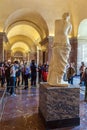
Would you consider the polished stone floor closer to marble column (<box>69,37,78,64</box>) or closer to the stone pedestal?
the stone pedestal

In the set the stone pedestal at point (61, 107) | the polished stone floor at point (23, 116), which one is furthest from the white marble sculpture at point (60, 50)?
the polished stone floor at point (23, 116)

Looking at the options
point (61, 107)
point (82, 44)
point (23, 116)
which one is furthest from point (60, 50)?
point (82, 44)

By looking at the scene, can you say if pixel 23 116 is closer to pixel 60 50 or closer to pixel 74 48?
pixel 60 50

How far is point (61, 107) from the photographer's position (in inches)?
204

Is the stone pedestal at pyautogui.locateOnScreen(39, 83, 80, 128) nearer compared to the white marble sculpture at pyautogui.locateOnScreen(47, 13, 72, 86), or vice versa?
the stone pedestal at pyautogui.locateOnScreen(39, 83, 80, 128)

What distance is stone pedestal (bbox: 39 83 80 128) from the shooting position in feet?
16.7

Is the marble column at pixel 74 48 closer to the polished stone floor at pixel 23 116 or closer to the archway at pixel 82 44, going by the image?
the archway at pixel 82 44

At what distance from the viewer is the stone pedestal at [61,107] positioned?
16.7 feet

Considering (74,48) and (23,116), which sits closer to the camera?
(23,116)

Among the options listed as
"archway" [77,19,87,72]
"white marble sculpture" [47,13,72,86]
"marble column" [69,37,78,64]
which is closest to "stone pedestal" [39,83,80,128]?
"white marble sculpture" [47,13,72,86]

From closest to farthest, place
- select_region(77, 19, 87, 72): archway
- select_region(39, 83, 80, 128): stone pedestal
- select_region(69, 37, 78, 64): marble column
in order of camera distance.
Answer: select_region(39, 83, 80, 128): stone pedestal < select_region(77, 19, 87, 72): archway < select_region(69, 37, 78, 64): marble column

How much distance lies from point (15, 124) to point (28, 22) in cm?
1642

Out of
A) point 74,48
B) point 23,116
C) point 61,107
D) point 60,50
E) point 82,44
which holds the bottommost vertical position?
point 23,116

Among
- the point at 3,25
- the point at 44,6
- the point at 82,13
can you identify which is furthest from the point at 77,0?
the point at 3,25
